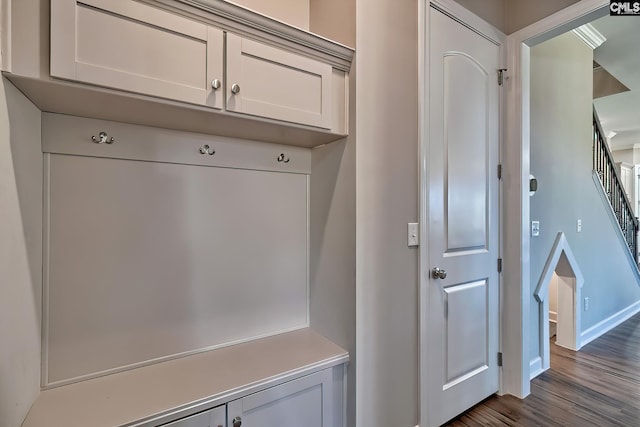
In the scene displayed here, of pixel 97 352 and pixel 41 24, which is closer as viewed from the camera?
pixel 41 24

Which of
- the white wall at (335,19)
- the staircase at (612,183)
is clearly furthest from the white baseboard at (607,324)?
the white wall at (335,19)

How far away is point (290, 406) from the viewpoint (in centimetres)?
126

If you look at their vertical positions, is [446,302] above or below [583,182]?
below

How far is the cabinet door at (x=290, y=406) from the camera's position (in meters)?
1.15

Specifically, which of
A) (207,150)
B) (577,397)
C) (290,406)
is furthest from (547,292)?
(207,150)

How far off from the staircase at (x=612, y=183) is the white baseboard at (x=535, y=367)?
2.06m

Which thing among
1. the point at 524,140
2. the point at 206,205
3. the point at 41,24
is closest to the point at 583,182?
the point at 524,140

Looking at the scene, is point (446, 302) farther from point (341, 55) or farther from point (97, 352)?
point (97, 352)

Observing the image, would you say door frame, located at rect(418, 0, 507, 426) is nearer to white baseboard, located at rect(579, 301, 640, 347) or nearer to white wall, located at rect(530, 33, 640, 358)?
white wall, located at rect(530, 33, 640, 358)

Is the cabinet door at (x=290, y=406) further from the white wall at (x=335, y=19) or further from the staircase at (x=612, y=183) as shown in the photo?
the staircase at (x=612, y=183)

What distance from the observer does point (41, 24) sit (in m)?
0.86

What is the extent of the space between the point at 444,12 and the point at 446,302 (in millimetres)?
1692

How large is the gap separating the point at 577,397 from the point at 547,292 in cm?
73

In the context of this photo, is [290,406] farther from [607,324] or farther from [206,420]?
[607,324]
